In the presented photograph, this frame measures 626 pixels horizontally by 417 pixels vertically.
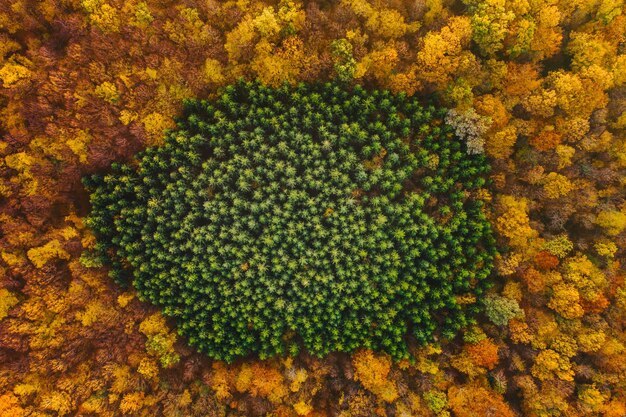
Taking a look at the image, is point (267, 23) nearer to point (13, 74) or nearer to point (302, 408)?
point (13, 74)

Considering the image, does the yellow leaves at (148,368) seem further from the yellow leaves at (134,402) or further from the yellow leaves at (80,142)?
the yellow leaves at (80,142)

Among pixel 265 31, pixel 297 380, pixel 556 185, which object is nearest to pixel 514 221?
pixel 556 185

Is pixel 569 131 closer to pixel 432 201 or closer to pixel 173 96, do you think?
pixel 432 201

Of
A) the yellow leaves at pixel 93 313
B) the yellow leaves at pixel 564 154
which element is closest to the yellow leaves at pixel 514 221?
the yellow leaves at pixel 564 154

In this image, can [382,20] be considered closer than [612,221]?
Yes

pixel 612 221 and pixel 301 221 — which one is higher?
A: pixel 301 221

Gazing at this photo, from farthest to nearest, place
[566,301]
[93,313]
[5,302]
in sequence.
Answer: [566,301] < [93,313] < [5,302]
